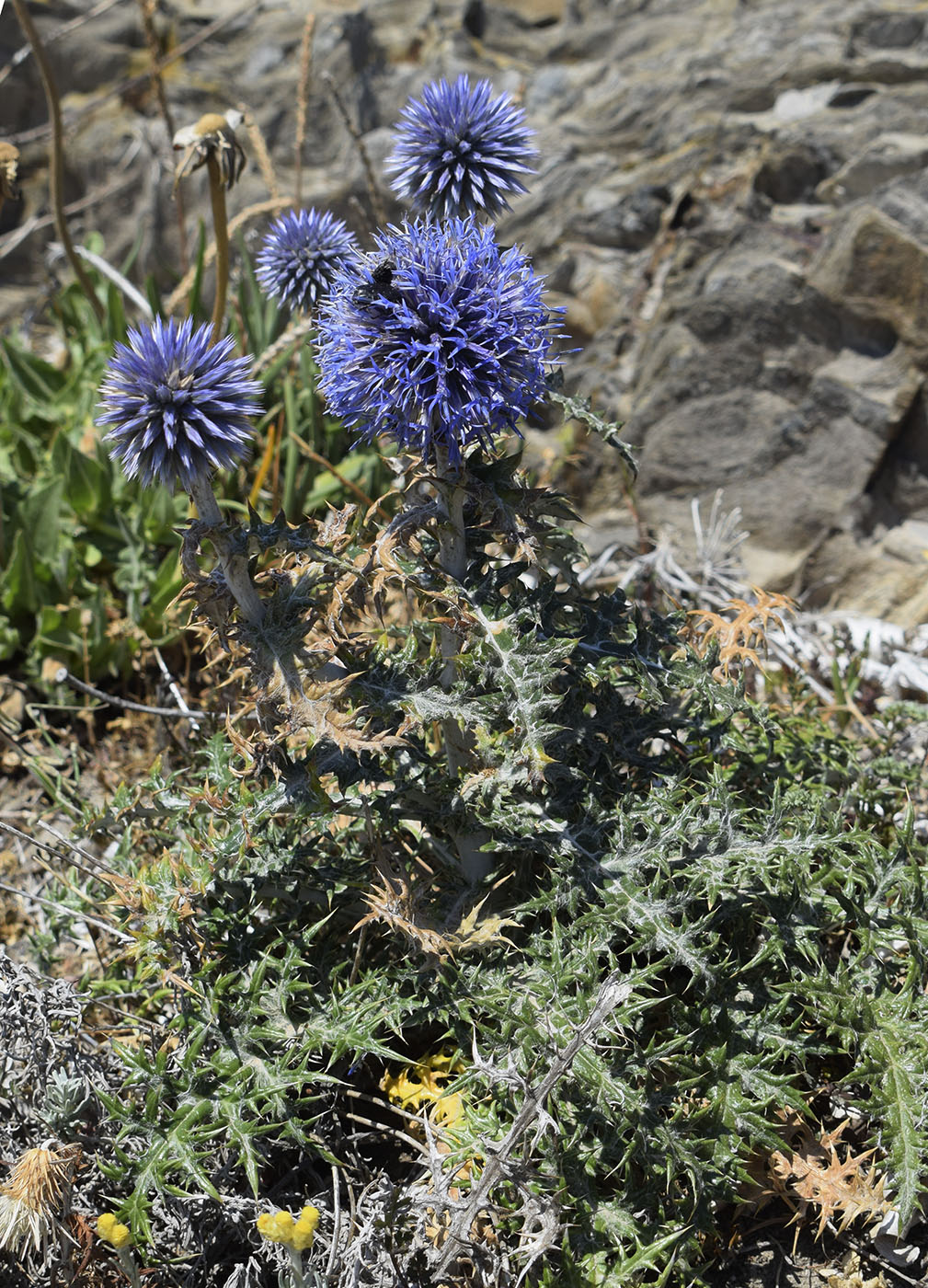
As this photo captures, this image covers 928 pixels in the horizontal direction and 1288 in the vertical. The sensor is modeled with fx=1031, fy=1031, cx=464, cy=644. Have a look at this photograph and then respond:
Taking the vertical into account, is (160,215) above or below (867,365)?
below

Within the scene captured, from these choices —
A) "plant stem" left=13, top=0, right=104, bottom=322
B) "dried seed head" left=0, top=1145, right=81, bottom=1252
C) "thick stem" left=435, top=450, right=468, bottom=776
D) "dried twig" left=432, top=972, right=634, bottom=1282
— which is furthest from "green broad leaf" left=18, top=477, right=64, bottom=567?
"dried twig" left=432, top=972, right=634, bottom=1282

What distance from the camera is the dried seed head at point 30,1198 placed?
1910 mm

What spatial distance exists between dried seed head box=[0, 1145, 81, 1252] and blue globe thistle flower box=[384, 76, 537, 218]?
2.21 m

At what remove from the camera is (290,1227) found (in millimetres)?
1595

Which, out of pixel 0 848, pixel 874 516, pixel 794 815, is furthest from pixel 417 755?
pixel 874 516

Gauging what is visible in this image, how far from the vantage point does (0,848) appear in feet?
10.9

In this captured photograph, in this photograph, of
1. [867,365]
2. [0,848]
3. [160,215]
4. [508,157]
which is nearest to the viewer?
[508,157]

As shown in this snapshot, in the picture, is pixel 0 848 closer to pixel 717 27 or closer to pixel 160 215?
pixel 160 215

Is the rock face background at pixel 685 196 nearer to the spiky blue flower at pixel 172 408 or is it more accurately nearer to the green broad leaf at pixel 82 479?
the green broad leaf at pixel 82 479

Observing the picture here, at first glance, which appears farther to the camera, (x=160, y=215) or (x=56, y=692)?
(x=160, y=215)

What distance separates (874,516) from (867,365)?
2.02 feet

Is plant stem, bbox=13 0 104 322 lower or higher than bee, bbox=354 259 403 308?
lower

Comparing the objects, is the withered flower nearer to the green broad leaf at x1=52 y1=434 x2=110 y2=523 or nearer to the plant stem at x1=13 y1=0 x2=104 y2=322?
the plant stem at x1=13 y1=0 x2=104 y2=322

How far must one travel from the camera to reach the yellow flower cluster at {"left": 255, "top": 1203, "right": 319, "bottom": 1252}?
1583mm
